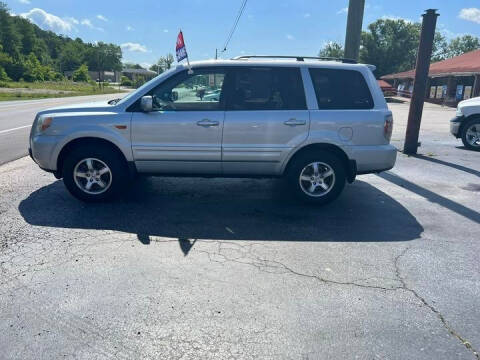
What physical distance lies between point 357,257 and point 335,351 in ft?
4.93

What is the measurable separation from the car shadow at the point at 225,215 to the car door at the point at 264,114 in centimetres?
77

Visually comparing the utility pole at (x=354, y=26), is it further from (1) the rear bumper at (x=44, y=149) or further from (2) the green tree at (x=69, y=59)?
(2) the green tree at (x=69, y=59)

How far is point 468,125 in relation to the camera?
1038 cm

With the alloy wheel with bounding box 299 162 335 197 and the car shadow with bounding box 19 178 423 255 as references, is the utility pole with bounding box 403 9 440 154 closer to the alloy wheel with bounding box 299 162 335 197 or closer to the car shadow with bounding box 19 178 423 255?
the car shadow with bounding box 19 178 423 255

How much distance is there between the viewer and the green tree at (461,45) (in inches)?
3578

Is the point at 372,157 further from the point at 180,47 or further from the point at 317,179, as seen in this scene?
the point at 180,47

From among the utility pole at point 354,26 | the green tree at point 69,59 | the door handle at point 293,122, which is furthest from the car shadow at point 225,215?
the green tree at point 69,59

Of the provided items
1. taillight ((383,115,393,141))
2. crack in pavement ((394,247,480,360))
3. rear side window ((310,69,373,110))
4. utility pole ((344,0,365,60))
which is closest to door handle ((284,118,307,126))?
rear side window ((310,69,373,110))

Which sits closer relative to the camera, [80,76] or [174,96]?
[174,96]

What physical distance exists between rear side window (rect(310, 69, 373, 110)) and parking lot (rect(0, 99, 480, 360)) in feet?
4.66

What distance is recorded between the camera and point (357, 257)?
12.7ft

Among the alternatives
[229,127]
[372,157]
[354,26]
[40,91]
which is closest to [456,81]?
A: [354,26]

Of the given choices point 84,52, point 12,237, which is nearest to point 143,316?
point 12,237

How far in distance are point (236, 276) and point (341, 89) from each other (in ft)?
9.87
